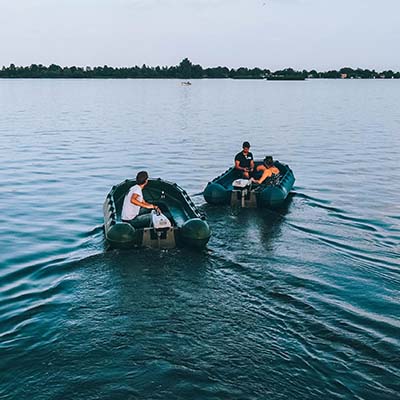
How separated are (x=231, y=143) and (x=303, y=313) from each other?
27141 millimetres

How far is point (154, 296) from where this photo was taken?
32.5 feet

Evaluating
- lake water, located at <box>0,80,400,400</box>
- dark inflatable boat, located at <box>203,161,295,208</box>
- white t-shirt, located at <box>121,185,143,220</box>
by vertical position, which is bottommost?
lake water, located at <box>0,80,400,400</box>

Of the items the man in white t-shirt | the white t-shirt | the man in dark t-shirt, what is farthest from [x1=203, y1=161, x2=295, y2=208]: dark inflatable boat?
the white t-shirt

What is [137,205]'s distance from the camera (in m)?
13.1

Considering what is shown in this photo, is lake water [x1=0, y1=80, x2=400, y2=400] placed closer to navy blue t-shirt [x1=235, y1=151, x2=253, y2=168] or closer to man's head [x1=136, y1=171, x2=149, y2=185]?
man's head [x1=136, y1=171, x2=149, y2=185]

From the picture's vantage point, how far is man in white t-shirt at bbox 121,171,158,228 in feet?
42.7

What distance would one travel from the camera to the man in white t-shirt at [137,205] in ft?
42.7

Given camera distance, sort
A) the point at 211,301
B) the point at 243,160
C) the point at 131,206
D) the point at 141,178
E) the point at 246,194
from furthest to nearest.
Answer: the point at 243,160
the point at 246,194
the point at 131,206
the point at 141,178
the point at 211,301

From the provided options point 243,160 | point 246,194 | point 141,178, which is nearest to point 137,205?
point 141,178

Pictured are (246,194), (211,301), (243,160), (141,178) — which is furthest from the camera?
(243,160)

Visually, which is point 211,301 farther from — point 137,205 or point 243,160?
point 243,160

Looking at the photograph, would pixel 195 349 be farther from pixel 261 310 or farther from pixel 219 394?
pixel 261 310

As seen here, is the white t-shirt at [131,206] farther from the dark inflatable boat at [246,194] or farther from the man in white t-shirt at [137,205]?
the dark inflatable boat at [246,194]

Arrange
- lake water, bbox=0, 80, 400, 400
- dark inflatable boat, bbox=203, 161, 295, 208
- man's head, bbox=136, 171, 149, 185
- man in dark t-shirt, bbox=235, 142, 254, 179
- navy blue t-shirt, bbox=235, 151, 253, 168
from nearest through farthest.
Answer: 1. lake water, bbox=0, 80, 400, 400
2. man's head, bbox=136, 171, 149, 185
3. dark inflatable boat, bbox=203, 161, 295, 208
4. man in dark t-shirt, bbox=235, 142, 254, 179
5. navy blue t-shirt, bbox=235, 151, 253, 168
